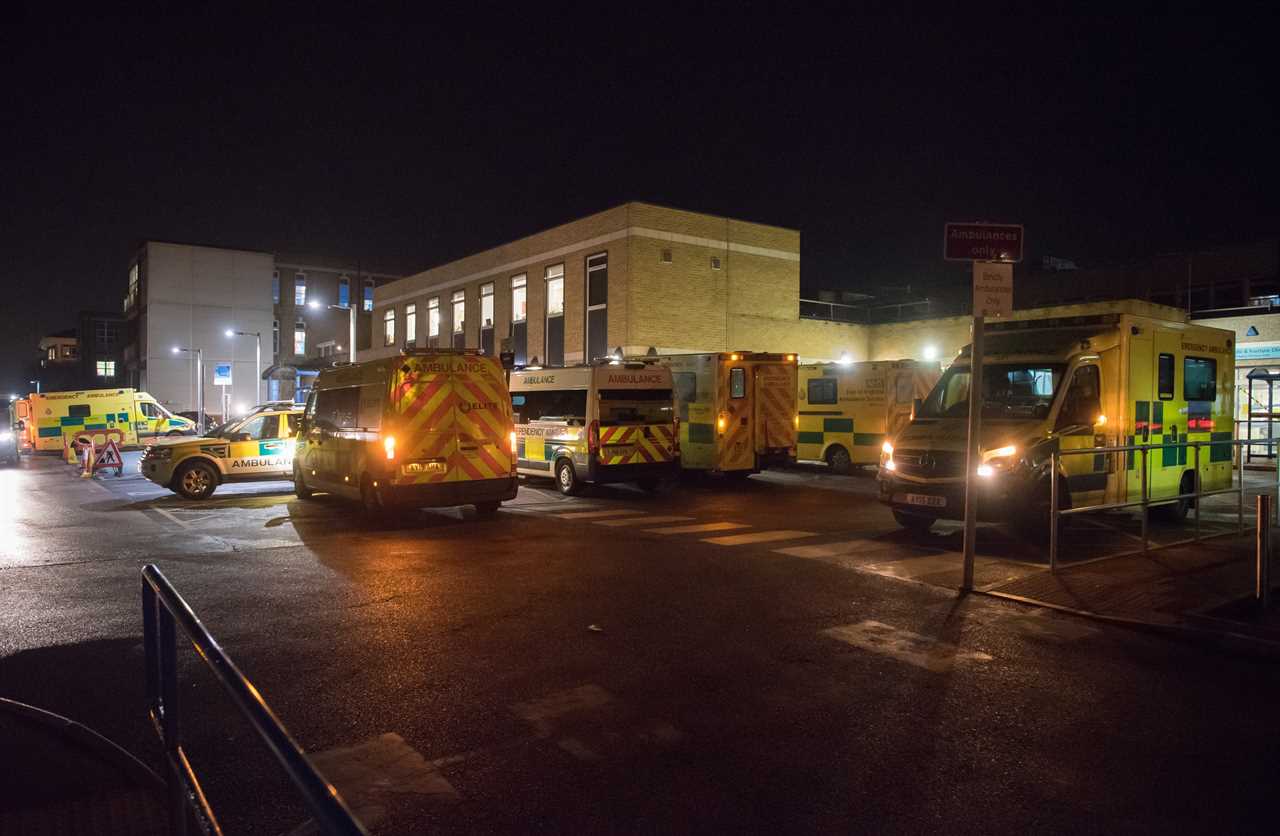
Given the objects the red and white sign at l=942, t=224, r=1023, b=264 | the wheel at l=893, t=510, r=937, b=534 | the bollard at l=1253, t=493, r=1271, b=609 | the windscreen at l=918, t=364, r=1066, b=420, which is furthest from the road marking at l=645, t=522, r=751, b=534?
the bollard at l=1253, t=493, r=1271, b=609

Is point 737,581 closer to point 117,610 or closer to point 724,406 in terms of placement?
point 117,610

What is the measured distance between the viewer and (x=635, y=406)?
16.4 metres

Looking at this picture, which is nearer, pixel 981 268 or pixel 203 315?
pixel 981 268

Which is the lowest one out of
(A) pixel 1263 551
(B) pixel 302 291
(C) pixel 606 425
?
(A) pixel 1263 551

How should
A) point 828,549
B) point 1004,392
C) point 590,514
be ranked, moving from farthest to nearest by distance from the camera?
point 590,514 → point 1004,392 → point 828,549

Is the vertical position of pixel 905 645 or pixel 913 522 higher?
pixel 913 522

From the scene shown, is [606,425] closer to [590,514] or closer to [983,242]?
[590,514]

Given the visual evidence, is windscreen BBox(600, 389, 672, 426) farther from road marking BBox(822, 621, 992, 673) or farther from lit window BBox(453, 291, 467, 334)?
lit window BBox(453, 291, 467, 334)

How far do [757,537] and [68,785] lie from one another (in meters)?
8.75

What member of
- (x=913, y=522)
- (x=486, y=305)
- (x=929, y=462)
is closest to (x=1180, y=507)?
(x=913, y=522)

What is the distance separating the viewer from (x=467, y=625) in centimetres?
684

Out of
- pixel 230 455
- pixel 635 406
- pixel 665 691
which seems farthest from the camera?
pixel 230 455

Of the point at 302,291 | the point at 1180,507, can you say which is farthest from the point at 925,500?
the point at 302,291

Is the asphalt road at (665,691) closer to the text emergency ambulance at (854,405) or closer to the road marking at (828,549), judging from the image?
the road marking at (828,549)
